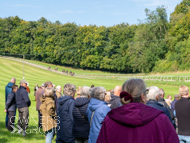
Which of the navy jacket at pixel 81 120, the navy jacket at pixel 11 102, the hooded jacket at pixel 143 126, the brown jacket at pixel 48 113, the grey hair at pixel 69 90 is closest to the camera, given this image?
the hooded jacket at pixel 143 126

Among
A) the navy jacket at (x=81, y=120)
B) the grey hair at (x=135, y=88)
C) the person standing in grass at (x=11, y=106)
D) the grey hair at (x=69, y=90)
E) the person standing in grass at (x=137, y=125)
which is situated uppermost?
the grey hair at (x=135, y=88)

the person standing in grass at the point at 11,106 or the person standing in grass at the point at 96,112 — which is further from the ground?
the person standing in grass at the point at 96,112

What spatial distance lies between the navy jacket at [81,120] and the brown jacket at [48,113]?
3.91 feet

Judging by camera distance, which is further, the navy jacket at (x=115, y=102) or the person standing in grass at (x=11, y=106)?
the person standing in grass at (x=11, y=106)

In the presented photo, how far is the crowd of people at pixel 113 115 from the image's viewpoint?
279 centimetres

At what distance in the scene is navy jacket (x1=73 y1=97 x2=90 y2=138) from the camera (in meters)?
6.37

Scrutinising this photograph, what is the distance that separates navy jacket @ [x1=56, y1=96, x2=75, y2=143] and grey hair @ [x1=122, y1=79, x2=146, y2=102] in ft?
12.0

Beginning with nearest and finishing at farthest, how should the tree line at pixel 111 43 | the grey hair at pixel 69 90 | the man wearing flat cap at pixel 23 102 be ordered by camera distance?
the grey hair at pixel 69 90 → the man wearing flat cap at pixel 23 102 → the tree line at pixel 111 43

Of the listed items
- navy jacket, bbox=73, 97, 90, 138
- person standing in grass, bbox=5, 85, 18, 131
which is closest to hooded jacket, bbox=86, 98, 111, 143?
navy jacket, bbox=73, 97, 90, 138

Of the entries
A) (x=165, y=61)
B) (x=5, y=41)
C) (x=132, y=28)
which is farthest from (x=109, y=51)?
(x=5, y=41)

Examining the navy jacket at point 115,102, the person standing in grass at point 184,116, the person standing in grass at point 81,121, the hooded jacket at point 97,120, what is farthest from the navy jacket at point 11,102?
the person standing in grass at point 184,116

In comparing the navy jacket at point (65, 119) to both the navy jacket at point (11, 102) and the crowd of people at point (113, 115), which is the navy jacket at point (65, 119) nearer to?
the crowd of people at point (113, 115)

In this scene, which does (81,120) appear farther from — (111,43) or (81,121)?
(111,43)

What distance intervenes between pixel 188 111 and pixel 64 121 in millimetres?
2974
